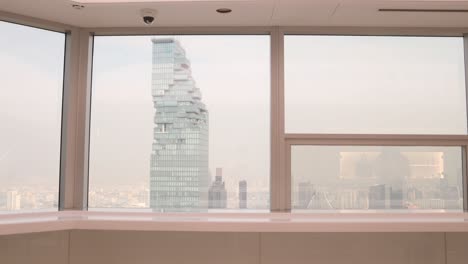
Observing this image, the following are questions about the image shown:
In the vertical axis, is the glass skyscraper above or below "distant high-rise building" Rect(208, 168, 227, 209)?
above

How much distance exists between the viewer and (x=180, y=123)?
294 centimetres

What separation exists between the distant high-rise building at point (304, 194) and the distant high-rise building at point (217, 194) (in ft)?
1.47

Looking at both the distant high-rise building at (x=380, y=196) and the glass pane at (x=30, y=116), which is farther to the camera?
the distant high-rise building at (x=380, y=196)

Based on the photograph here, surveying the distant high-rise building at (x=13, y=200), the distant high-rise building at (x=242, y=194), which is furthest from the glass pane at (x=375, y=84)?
the distant high-rise building at (x=13, y=200)

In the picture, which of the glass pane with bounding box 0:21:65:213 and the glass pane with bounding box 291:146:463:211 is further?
the glass pane with bounding box 291:146:463:211

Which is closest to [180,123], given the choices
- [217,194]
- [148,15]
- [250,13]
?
[217,194]

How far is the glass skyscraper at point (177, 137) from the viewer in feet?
9.50

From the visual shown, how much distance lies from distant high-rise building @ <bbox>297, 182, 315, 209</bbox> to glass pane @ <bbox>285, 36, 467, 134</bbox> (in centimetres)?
33

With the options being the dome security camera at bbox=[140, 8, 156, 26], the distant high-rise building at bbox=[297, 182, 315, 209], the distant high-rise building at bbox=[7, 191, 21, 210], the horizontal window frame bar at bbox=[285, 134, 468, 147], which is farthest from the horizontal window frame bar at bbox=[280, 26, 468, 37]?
the distant high-rise building at bbox=[7, 191, 21, 210]

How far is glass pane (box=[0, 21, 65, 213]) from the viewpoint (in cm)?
270

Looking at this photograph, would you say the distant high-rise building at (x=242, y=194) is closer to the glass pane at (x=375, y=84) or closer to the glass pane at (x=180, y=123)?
the glass pane at (x=180, y=123)

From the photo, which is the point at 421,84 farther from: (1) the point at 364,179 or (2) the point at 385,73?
(1) the point at 364,179

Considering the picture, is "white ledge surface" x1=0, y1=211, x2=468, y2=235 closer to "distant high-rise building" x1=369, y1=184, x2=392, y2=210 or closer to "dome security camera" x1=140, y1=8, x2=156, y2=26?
"distant high-rise building" x1=369, y1=184, x2=392, y2=210

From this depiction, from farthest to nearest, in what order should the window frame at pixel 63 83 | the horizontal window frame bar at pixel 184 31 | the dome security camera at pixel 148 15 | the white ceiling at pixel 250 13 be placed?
the horizontal window frame bar at pixel 184 31 → the window frame at pixel 63 83 → the dome security camera at pixel 148 15 → the white ceiling at pixel 250 13
